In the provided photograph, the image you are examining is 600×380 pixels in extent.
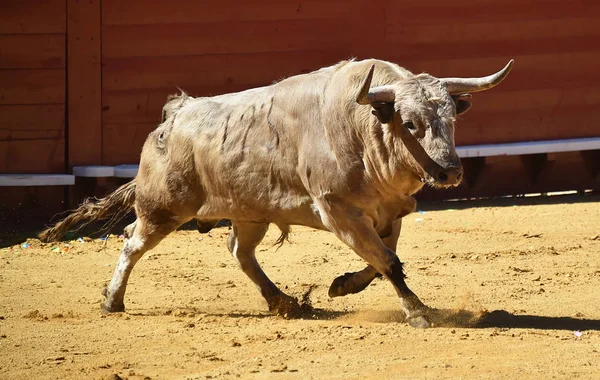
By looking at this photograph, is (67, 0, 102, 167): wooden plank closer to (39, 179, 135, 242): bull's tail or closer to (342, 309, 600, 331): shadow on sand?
(39, 179, 135, 242): bull's tail

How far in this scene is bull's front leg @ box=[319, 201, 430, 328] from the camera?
17.5ft

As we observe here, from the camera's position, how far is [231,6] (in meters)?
9.24

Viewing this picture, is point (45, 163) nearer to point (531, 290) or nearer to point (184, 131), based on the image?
point (184, 131)

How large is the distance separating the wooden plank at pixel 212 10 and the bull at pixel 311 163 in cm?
276

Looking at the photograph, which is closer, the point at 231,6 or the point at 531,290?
the point at 531,290

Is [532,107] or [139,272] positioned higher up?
[532,107]

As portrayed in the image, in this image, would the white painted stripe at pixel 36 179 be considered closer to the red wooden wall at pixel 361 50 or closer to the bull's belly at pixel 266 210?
the red wooden wall at pixel 361 50

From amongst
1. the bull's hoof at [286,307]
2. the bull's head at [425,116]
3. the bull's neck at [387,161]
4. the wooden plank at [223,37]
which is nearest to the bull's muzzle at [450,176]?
the bull's head at [425,116]

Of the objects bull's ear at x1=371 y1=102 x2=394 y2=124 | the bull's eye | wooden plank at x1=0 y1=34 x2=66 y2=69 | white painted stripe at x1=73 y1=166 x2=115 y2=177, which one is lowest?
white painted stripe at x1=73 y1=166 x2=115 y2=177

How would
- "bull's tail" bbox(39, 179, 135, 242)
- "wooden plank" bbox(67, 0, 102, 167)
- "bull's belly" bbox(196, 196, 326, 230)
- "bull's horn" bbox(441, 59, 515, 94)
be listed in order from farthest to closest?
"wooden plank" bbox(67, 0, 102, 167) < "bull's tail" bbox(39, 179, 135, 242) < "bull's belly" bbox(196, 196, 326, 230) < "bull's horn" bbox(441, 59, 515, 94)

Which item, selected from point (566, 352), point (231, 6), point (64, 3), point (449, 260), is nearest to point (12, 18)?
point (64, 3)

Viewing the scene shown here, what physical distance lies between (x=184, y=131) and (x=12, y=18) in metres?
3.07

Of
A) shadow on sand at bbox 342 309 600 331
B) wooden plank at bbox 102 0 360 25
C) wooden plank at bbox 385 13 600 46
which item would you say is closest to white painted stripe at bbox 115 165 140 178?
wooden plank at bbox 102 0 360 25

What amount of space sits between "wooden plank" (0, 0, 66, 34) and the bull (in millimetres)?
2631
